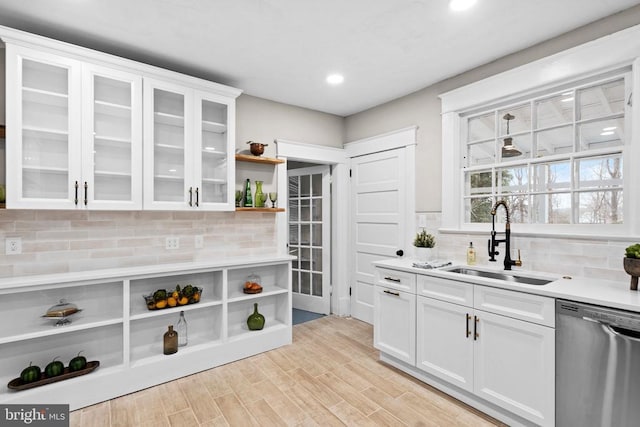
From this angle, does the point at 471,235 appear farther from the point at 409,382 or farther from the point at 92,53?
the point at 92,53

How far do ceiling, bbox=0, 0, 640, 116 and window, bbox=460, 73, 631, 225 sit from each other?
502 millimetres

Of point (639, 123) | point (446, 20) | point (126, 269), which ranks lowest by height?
point (126, 269)

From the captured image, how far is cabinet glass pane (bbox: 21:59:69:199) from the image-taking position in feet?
7.13

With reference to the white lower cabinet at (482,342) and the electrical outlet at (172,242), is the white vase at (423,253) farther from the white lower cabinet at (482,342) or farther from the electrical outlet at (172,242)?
the electrical outlet at (172,242)

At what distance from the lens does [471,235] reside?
114 inches

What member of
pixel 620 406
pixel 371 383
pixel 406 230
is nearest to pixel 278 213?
pixel 406 230

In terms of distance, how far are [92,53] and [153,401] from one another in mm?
2607

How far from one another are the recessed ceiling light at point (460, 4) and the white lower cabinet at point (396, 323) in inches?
81.9

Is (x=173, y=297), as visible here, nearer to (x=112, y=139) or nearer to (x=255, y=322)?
(x=255, y=322)

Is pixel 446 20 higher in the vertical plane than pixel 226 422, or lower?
higher

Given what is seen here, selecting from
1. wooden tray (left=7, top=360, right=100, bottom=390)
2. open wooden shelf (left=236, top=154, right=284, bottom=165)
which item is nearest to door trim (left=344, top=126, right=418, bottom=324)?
open wooden shelf (left=236, top=154, right=284, bottom=165)

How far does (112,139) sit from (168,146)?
41 centimetres

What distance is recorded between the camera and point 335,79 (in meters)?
3.12

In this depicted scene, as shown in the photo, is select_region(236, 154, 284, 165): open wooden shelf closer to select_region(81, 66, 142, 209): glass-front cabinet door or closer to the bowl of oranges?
select_region(81, 66, 142, 209): glass-front cabinet door
